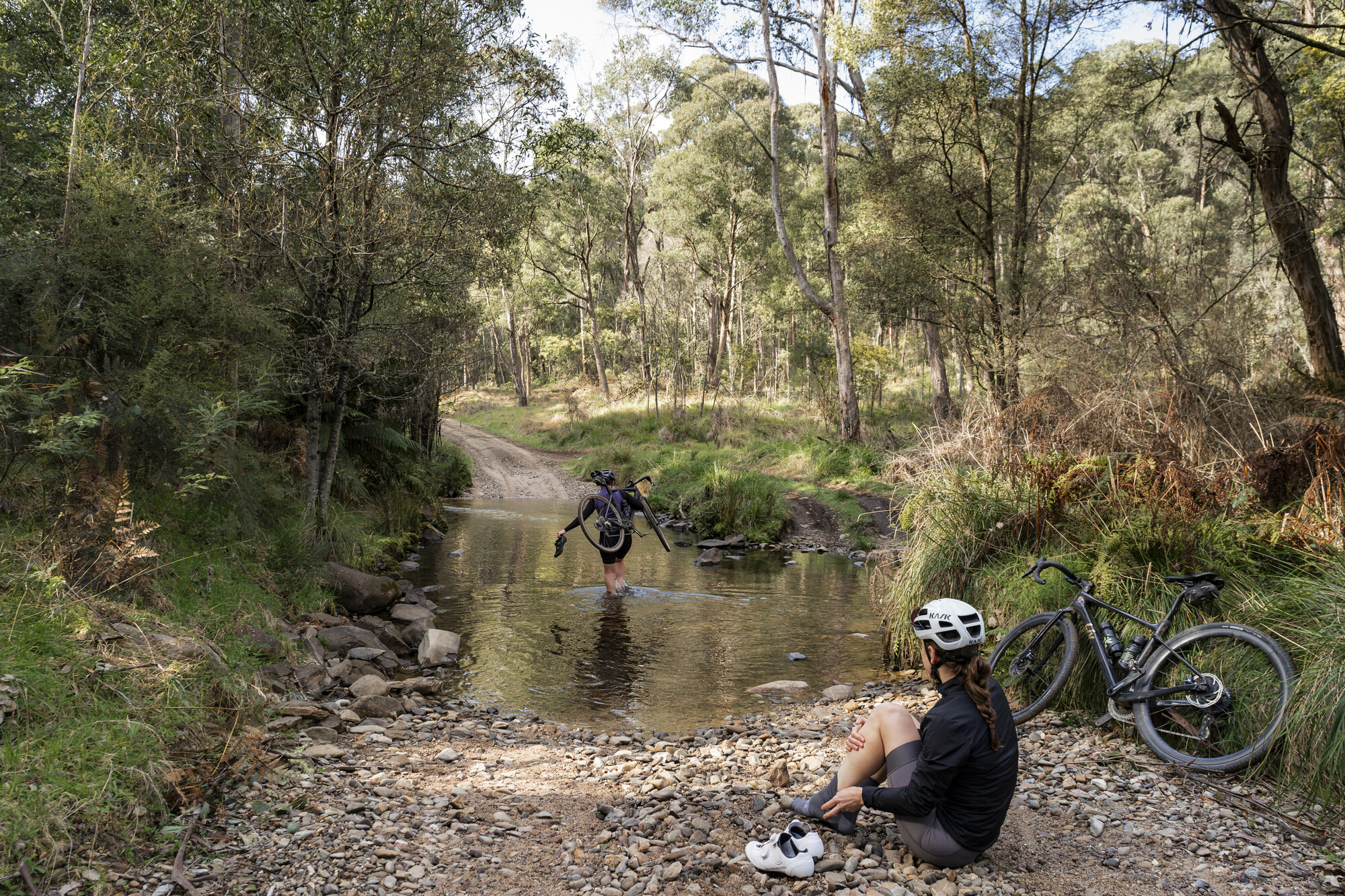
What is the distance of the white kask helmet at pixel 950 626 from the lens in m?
3.77

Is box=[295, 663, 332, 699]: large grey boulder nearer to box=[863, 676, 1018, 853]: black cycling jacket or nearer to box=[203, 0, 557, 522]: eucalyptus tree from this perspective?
box=[203, 0, 557, 522]: eucalyptus tree

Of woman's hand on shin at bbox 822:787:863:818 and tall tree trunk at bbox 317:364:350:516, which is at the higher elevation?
tall tree trunk at bbox 317:364:350:516

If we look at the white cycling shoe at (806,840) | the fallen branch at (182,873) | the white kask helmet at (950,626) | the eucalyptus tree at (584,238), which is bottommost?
the fallen branch at (182,873)

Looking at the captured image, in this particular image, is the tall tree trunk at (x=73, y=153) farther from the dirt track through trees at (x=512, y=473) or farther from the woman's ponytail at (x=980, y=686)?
the dirt track through trees at (x=512, y=473)

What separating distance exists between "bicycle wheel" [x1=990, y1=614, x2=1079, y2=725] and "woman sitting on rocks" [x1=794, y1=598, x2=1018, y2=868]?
202 cm

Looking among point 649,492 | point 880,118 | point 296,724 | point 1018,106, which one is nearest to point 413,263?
point 296,724

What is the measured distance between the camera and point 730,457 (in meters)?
22.4

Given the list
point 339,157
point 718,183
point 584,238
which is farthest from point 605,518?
point 584,238

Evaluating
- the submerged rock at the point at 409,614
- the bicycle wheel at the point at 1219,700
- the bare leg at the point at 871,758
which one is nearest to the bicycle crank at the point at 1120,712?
the bicycle wheel at the point at 1219,700

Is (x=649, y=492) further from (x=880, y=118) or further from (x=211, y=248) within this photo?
(x=211, y=248)

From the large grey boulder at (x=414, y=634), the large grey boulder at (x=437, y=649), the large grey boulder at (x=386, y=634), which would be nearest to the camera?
the large grey boulder at (x=437, y=649)

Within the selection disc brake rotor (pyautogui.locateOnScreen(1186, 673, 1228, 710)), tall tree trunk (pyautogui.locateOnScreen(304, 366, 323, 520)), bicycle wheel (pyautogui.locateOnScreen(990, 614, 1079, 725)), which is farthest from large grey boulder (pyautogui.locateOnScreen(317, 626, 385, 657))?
disc brake rotor (pyautogui.locateOnScreen(1186, 673, 1228, 710))

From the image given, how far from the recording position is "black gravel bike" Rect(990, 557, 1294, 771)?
4574mm

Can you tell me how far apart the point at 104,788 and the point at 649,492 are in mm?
17077
